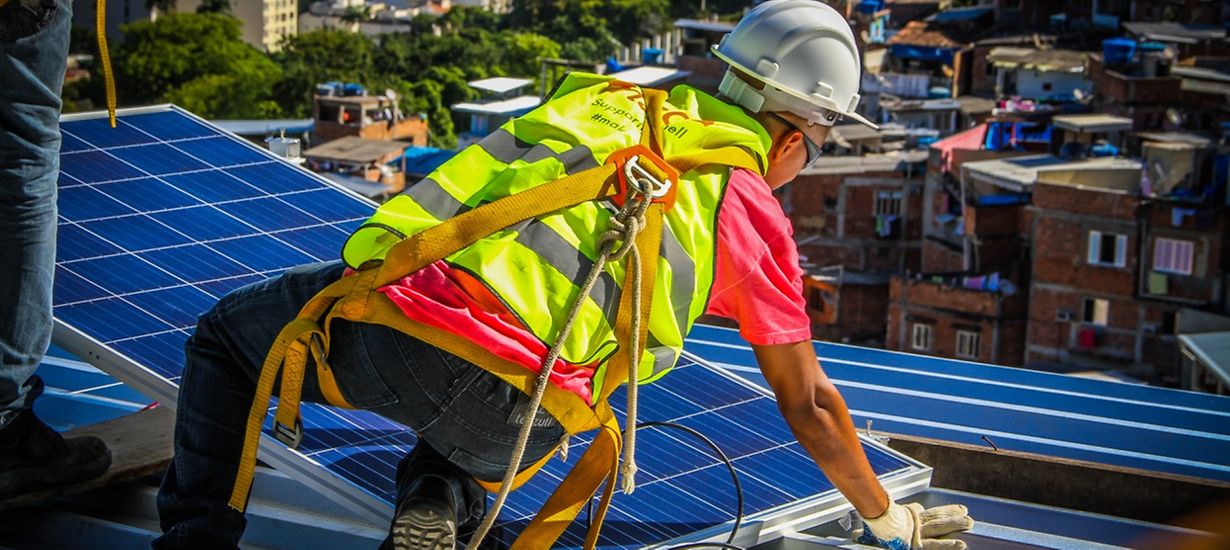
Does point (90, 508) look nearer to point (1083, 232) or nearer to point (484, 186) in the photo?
point (484, 186)

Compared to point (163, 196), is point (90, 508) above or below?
below

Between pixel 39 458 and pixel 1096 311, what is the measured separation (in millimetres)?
54109

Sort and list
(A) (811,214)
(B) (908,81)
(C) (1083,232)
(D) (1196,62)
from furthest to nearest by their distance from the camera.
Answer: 1. (B) (908,81)
2. (D) (1196,62)
3. (A) (811,214)
4. (C) (1083,232)

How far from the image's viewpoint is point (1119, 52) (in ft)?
242

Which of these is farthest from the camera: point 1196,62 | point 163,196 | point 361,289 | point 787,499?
point 1196,62

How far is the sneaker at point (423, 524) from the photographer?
585 centimetres

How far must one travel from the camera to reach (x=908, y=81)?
294 feet

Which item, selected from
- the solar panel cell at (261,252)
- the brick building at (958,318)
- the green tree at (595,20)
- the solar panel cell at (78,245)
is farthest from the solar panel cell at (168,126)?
the green tree at (595,20)

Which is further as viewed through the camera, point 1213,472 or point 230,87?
point 230,87

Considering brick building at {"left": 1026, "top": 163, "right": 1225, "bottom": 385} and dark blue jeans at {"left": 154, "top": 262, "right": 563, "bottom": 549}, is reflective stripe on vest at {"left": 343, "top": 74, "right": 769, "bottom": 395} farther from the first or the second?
brick building at {"left": 1026, "top": 163, "right": 1225, "bottom": 385}

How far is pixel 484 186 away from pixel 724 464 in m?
2.40

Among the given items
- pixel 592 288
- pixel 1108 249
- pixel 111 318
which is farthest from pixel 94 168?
pixel 1108 249

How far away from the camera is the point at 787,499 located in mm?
7434

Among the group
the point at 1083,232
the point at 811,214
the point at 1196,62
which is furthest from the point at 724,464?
the point at 1196,62
